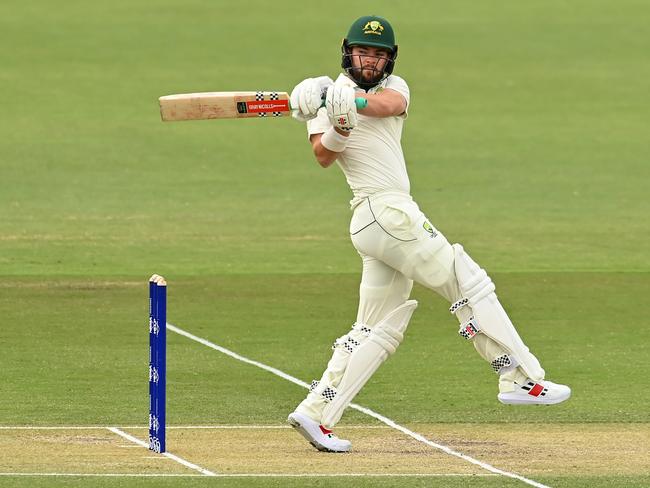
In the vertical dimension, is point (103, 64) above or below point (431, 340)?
above

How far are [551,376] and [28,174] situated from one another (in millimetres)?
14054

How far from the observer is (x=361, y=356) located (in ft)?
28.9

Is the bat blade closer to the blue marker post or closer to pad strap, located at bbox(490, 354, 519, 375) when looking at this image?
the blue marker post

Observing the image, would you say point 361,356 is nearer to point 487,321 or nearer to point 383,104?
point 487,321

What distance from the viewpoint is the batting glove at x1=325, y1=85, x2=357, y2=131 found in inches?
329

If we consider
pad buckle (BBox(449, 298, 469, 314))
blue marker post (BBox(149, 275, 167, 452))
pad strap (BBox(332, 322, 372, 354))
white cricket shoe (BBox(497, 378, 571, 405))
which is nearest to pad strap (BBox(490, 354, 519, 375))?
white cricket shoe (BBox(497, 378, 571, 405))

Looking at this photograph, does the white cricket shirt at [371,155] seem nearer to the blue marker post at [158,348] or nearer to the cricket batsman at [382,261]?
the cricket batsman at [382,261]

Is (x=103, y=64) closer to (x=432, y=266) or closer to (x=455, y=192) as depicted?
(x=455, y=192)

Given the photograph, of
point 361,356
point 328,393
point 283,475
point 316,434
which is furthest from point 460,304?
point 283,475

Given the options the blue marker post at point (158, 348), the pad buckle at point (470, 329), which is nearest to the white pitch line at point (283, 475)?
the blue marker post at point (158, 348)

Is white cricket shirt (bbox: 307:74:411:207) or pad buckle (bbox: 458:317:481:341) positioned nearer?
pad buckle (bbox: 458:317:481:341)

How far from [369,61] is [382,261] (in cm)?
105

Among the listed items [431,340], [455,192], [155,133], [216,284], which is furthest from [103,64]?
[431,340]

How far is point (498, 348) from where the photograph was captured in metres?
8.67
